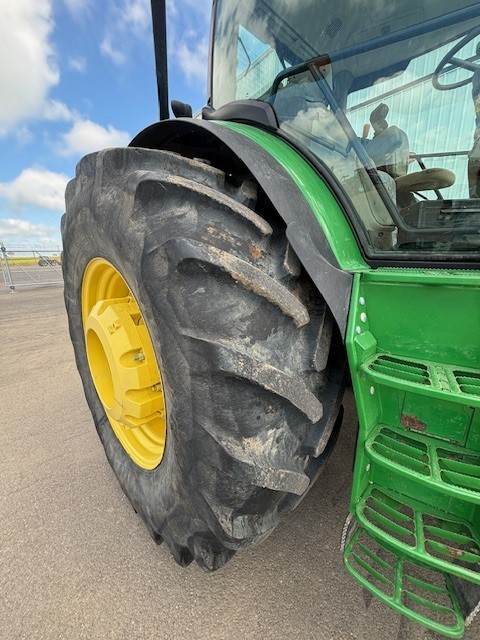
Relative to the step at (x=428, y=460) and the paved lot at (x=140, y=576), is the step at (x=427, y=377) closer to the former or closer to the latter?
the step at (x=428, y=460)

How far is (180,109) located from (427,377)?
1.42 m

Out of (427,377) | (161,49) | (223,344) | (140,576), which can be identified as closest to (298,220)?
(223,344)

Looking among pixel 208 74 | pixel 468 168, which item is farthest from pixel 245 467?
pixel 208 74

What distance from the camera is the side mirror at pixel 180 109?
1.48 meters

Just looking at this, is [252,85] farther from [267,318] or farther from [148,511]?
[148,511]

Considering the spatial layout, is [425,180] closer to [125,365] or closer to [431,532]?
[431,532]

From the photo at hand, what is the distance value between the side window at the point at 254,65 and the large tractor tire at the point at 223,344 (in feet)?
1.81

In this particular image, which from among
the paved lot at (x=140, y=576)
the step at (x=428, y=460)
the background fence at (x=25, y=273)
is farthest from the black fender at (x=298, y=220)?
the background fence at (x=25, y=273)

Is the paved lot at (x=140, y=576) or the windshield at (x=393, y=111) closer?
the windshield at (x=393, y=111)

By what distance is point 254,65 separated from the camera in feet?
4.56

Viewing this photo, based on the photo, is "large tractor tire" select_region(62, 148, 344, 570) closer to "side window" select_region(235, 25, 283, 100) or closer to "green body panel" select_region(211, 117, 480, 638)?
"green body panel" select_region(211, 117, 480, 638)

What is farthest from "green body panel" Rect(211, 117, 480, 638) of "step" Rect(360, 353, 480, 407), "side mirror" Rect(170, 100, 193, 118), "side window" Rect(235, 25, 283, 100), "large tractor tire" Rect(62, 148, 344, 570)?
"side mirror" Rect(170, 100, 193, 118)

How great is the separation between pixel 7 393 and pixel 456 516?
2918mm

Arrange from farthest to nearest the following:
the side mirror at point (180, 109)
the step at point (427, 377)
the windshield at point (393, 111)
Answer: the side mirror at point (180, 109), the windshield at point (393, 111), the step at point (427, 377)
